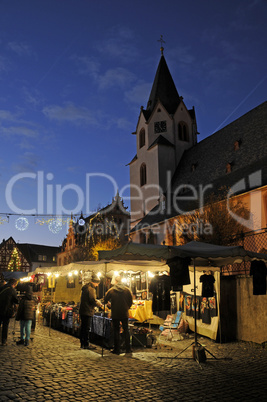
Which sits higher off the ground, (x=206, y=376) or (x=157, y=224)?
(x=157, y=224)

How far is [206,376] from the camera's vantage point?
7.21m

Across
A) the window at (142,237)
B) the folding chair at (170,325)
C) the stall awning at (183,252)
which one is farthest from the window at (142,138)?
the stall awning at (183,252)

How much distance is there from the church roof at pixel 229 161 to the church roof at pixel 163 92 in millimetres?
7819

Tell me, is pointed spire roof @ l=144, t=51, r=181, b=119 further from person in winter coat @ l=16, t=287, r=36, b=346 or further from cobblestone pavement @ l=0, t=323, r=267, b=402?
cobblestone pavement @ l=0, t=323, r=267, b=402

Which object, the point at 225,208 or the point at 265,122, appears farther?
the point at 265,122

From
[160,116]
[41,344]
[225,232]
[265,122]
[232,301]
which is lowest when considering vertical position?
[41,344]

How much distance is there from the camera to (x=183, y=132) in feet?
148

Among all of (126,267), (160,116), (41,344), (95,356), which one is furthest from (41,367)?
(160,116)

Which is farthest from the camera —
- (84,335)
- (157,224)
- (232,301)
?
(157,224)

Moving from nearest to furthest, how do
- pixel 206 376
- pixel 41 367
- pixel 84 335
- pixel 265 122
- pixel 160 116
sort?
pixel 206 376
pixel 41 367
pixel 84 335
pixel 265 122
pixel 160 116

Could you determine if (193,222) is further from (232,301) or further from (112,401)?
(112,401)

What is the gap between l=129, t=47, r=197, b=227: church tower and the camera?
4244cm

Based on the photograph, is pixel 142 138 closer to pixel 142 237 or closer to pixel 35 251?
pixel 142 237

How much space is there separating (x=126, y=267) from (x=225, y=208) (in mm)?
15144
